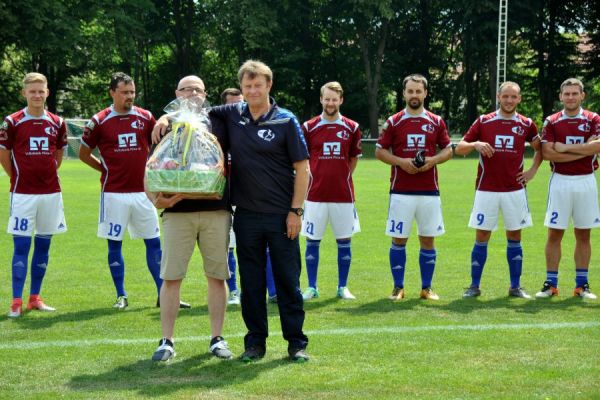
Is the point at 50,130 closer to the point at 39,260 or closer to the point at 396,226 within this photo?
the point at 39,260

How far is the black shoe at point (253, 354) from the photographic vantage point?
21.4 ft

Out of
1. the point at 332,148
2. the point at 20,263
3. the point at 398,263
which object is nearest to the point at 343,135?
the point at 332,148

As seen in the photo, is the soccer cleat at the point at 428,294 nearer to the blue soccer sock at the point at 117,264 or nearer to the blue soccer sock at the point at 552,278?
the blue soccer sock at the point at 552,278

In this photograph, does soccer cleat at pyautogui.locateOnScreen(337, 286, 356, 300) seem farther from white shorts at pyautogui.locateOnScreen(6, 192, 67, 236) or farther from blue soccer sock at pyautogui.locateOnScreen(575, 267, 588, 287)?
white shorts at pyautogui.locateOnScreen(6, 192, 67, 236)

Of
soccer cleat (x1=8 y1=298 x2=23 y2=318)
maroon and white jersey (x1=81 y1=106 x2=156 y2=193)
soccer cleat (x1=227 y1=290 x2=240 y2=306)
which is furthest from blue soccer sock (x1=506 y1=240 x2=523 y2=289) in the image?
soccer cleat (x1=8 y1=298 x2=23 y2=318)

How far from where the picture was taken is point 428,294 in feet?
30.7

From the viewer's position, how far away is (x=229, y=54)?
58.9 meters

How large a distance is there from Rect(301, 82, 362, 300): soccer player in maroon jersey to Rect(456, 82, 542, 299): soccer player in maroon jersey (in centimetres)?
121

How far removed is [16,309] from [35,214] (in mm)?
960

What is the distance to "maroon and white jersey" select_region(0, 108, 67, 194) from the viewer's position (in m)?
8.80

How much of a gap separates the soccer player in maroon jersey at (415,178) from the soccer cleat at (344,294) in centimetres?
45

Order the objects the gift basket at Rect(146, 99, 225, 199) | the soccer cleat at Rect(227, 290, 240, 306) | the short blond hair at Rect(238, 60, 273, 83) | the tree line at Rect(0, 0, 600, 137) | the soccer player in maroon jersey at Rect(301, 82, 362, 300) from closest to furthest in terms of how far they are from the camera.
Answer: the gift basket at Rect(146, 99, 225, 199) < the short blond hair at Rect(238, 60, 273, 83) < the soccer cleat at Rect(227, 290, 240, 306) < the soccer player in maroon jersey at Rect(301, 82, 362, 300) < the tree line at Rect(0, 0, 600, 137)

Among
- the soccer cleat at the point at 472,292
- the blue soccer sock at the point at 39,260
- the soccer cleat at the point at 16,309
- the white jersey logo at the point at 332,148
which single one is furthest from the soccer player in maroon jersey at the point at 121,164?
the soccer cleat at the point at 472,292

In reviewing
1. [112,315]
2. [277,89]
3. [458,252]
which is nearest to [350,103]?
[277,89]
